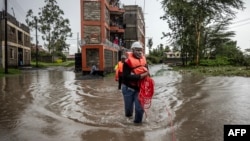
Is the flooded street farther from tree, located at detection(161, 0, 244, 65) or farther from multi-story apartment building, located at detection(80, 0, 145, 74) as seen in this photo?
tree, located at detection(161, 0, 244, 65)

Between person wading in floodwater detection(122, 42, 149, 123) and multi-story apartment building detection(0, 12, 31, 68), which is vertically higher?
multi-story apartment building detection(0, 12, 31, 68)

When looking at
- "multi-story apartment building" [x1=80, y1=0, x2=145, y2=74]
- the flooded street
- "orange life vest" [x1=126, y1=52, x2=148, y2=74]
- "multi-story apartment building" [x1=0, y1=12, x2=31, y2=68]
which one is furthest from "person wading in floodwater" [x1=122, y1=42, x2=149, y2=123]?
"multi-story apartment building" [x1=0, y1=12, x2=31, y2=68]

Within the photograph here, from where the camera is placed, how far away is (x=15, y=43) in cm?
4300

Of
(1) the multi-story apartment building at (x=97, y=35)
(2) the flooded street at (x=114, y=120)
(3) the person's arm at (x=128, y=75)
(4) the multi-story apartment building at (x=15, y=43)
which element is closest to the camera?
(2) the flooded street at (x=114, y=120)

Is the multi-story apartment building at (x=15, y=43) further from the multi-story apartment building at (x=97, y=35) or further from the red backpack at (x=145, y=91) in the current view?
the red backpack at (x=145, y=91)

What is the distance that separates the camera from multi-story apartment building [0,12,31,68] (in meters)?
37.6

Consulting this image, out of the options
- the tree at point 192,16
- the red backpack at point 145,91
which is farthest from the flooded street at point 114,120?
the tree at point 192,16

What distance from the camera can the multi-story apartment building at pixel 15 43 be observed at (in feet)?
123

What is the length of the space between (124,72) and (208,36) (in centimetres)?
5788

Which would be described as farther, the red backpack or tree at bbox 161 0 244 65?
tree at bbox 161 0 244 65

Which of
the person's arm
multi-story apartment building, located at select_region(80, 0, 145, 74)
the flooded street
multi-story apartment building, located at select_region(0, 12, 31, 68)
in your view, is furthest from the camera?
multi-story apartment building, located at select_region(0, 12, 31, 68)

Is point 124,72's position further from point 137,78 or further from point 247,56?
point 247,56

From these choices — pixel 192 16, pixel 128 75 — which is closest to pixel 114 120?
pixel 128 75

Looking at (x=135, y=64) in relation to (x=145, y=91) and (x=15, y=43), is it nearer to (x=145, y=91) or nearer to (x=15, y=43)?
(x=145, y=91)
